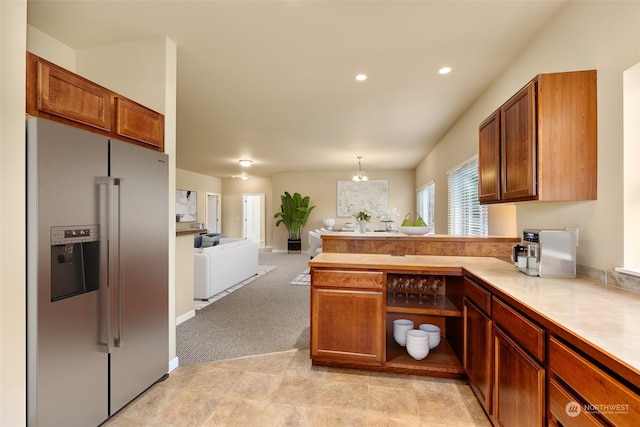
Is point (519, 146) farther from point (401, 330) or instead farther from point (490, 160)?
point (401, 330)

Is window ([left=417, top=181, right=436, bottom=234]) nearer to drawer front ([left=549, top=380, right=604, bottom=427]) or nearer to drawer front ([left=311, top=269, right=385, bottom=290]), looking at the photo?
drawer front ([left=311, top=269, right=385, bottom=290])

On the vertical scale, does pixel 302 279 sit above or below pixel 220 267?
below

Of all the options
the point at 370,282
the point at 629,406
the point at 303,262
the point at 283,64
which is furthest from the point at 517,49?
the point at 303,262

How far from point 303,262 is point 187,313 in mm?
4391

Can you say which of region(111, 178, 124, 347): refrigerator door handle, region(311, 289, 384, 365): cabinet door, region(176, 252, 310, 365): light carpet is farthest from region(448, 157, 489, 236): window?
region(111, 178, 124, 347): refrigerator door handle

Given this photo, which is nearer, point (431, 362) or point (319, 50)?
point (431, 362)

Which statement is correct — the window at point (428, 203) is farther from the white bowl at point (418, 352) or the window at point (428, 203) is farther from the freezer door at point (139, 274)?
the freezer door at point (139, 274)

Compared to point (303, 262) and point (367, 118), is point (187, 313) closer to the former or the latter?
point (367, 118)

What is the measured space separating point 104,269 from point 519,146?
272 cm

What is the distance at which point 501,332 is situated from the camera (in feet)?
5.18

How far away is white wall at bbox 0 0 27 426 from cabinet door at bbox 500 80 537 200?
2.77 m

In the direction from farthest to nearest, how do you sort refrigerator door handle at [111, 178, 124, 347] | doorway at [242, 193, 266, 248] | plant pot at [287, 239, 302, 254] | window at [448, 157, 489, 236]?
1. doorway at [242, 193, 266, 248]
2. plant pot at [287, 239, 302, 254]
3. window at [448, 157, 489, 236]
4. refrigerator door handle at [111, 178, 124, 347]

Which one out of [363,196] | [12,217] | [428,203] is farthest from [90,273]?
[363,196]

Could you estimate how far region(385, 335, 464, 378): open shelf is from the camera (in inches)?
90.5
